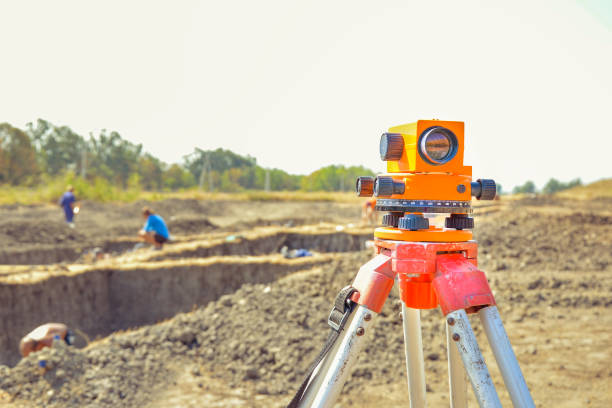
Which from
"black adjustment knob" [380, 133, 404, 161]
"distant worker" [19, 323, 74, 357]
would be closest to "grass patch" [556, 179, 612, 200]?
"distant worker" [19, 323, 74, 357]

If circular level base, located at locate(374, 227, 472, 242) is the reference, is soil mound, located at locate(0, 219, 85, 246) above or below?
below

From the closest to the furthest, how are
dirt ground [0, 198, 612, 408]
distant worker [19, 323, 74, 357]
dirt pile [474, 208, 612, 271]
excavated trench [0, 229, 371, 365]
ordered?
dirt ground [0, 198, 612, 408] < distant worker [19, 323, 74, 357] < excavated trench [0, 229, 371, 365] < dirt pile [474, 208, 612, 271]

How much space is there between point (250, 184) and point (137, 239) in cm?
2077

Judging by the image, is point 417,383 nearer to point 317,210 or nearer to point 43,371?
point 43,371

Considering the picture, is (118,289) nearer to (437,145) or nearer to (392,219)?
(392,219)

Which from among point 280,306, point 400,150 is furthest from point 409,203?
point 280,306

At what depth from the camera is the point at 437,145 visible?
1753 millimetres

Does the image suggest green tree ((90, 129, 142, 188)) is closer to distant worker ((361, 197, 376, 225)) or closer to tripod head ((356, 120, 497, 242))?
distant worker ((361, 197, 376, 225))

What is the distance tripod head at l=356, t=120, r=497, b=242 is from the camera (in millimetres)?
1739

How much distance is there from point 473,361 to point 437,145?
2.35ft

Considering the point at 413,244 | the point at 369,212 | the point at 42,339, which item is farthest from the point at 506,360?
the point at 369,212

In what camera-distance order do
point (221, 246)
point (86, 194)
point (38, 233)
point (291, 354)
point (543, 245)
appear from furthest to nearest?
point (86, 194)
point (38, 233)
point (221, 246)
point (543, 245)
point (291, 354)

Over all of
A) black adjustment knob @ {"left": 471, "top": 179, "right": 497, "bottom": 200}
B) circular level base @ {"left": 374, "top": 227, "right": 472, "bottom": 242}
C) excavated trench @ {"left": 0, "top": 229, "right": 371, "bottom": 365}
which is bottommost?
excavated trench @ {"left": 0, "top": 229, "right": 371, "bottom": 365}

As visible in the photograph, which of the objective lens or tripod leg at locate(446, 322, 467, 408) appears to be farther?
tripod leg at locate(446, 322, 467, 408)
